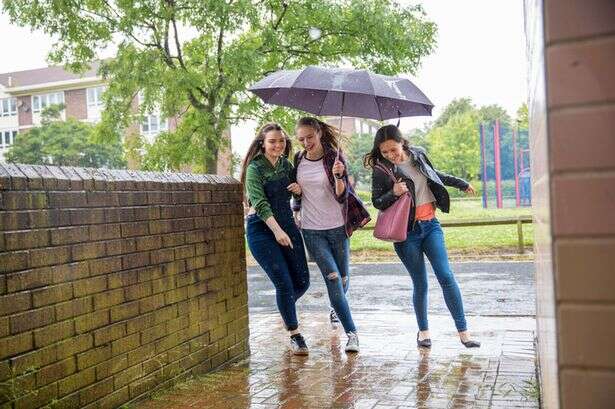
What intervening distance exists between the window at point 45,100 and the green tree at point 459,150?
31.5 meters

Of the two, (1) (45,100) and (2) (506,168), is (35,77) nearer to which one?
(1) (45,100)

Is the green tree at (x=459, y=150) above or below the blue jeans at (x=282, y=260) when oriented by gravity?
above

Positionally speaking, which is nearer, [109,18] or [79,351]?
[79,351]

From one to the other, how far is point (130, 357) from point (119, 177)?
1.06 m

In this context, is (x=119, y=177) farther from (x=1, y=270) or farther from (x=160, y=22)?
(x=160, y=22)

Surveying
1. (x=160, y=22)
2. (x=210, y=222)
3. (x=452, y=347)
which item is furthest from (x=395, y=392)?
(x=160, y=22)

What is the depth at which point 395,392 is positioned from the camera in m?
4.21

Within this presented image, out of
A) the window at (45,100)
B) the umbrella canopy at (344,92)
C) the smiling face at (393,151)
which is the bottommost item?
the smiling face at (393,151)

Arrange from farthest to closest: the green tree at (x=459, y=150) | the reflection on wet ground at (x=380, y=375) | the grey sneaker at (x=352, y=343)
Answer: the green tree at (x=459, y=150) → the grey sneaker at (x=352, y=343) → the reflection on wet ground at (x=380, y=375)

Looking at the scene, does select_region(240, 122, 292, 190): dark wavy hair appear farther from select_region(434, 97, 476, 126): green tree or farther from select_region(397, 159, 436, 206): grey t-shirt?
select_region(434, 97, 476, 126): green tree

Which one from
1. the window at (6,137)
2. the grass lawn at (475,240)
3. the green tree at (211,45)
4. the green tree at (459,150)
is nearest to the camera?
the green tree at (211,45)

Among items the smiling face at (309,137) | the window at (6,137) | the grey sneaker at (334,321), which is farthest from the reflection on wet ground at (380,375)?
the window at (6,137)

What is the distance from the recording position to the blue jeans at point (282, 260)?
5.28 m

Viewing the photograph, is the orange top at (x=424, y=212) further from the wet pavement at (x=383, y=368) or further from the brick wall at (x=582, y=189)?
the brick wall at (x=582, y=189)
